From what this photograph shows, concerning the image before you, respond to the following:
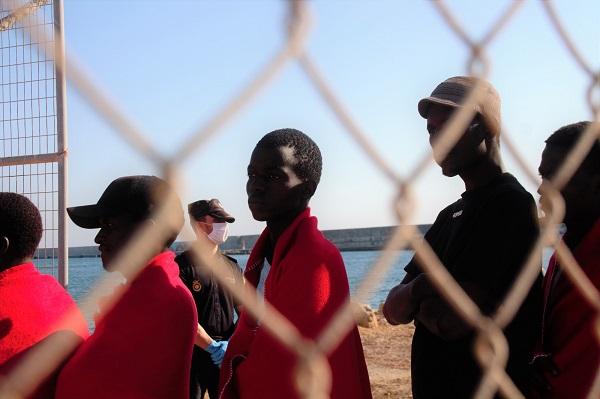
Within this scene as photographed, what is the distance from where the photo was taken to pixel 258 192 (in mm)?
2191

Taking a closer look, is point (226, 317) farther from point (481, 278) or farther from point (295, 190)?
point (481, 278)

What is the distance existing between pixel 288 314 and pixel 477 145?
0.76m

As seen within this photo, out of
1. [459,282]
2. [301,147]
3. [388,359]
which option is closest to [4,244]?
[301,147]

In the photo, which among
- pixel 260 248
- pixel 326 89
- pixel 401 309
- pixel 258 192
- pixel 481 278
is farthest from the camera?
pixel 260 248

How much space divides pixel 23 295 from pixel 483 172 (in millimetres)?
1433

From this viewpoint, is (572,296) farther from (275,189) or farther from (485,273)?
(275,189)

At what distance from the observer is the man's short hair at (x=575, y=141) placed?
202cm

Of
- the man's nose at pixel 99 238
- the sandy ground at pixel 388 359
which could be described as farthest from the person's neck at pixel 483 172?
the sandy ground at pixel 388 359

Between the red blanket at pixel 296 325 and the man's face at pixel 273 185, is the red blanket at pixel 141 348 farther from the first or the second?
the man's face at pixel 273 185

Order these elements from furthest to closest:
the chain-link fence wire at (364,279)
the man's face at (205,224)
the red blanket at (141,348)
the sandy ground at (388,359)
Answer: the sandy ground at (388,359) < the man's face at (205,224) < the red blanket at (141,348) < the chain-link fence wire at (364,279)

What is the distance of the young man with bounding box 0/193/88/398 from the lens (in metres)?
1.81

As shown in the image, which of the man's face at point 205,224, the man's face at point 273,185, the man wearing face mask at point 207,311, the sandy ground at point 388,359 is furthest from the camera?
the sandy ground at point 388,359

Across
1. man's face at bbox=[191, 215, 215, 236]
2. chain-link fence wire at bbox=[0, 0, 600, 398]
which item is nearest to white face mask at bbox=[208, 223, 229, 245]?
man's face at bbox=[191, 215, 215, 236]

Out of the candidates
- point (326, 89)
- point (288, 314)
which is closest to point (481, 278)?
point (288, 314)
